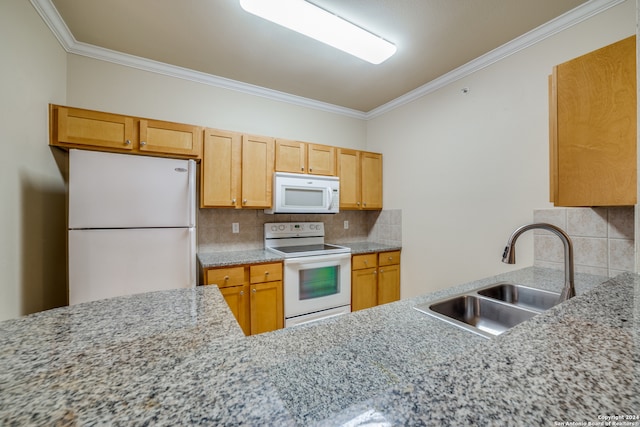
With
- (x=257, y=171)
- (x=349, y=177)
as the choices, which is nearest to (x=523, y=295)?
(x=349, y=177)

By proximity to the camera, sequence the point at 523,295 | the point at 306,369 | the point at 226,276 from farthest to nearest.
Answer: the point at 226,276 → the point at 523,295 → the point at 306,369

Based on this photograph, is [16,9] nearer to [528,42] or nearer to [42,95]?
[42,95]

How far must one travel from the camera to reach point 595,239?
5.36 ft

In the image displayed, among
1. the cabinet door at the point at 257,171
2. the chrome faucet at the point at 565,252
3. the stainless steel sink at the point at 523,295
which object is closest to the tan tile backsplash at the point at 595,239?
the stainless steel sink at the point at 523,295

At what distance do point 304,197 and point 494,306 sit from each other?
74.9 inches

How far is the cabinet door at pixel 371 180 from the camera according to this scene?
10.5 feet

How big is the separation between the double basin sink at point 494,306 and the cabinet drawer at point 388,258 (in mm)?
1495

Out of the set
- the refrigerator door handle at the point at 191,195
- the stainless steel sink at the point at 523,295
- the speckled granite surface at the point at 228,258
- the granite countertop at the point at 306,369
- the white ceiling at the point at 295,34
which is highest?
the white ceiling at the point at 295,34

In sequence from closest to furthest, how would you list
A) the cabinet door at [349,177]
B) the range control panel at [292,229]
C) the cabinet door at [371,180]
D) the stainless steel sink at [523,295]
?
the stainless steel sink at [523,295] < the range control panel at [292,229] < the cabinet door at [349,177] < the cabinet door at [371,180]

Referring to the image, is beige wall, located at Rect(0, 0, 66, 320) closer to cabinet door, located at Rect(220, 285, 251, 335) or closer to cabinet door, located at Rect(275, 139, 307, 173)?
cabinet door, located at Rect(220, 285, 251, 335)

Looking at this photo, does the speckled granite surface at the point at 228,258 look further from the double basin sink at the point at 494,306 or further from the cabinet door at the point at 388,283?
the double basin sink at the point at 494,306

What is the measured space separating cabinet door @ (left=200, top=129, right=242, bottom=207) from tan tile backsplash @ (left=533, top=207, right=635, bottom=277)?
2543 millimetres

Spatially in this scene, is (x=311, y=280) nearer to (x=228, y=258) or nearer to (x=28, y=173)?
A: (x=228, y=258)

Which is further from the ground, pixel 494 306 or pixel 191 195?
pixel 191 195
